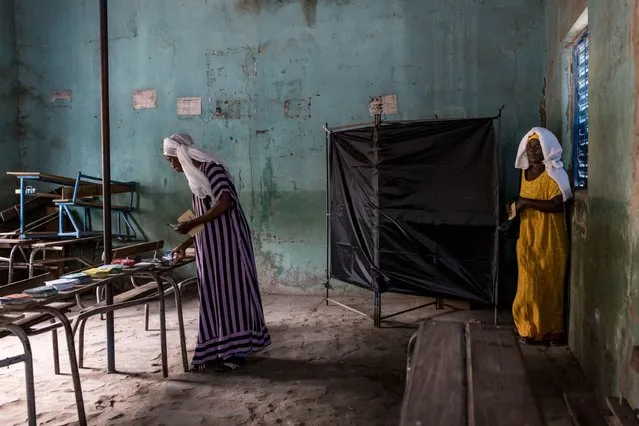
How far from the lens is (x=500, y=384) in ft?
5.56

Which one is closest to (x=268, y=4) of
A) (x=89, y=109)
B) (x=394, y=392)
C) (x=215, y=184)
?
(x=89, y=109)

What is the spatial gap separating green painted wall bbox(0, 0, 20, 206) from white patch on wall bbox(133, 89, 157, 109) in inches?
65.5

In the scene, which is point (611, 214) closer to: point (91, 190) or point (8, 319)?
point (8, 319)

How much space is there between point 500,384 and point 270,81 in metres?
4.96

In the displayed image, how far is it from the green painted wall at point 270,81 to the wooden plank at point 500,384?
3.58 meters

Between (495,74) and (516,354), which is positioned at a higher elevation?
(495,74)

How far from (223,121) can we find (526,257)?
12.5ft

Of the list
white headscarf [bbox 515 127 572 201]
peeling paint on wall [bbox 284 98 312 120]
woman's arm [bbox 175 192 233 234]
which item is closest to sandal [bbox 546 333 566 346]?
white headscarf [bbox 515 127 572 201]

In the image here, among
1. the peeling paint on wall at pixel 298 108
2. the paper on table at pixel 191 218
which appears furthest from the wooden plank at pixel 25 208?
the paper on table at pixel 191 218

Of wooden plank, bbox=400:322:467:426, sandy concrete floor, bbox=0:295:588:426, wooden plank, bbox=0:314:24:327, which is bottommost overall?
sandy concrete floor, bbox=0:295:588:426

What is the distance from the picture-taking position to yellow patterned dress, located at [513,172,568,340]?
13.1ft

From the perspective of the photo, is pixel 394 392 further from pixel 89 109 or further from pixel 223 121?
pixel 89 109

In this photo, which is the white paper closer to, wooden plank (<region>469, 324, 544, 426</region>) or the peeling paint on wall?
the peeling paint on wall

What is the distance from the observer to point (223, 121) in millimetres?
6188
